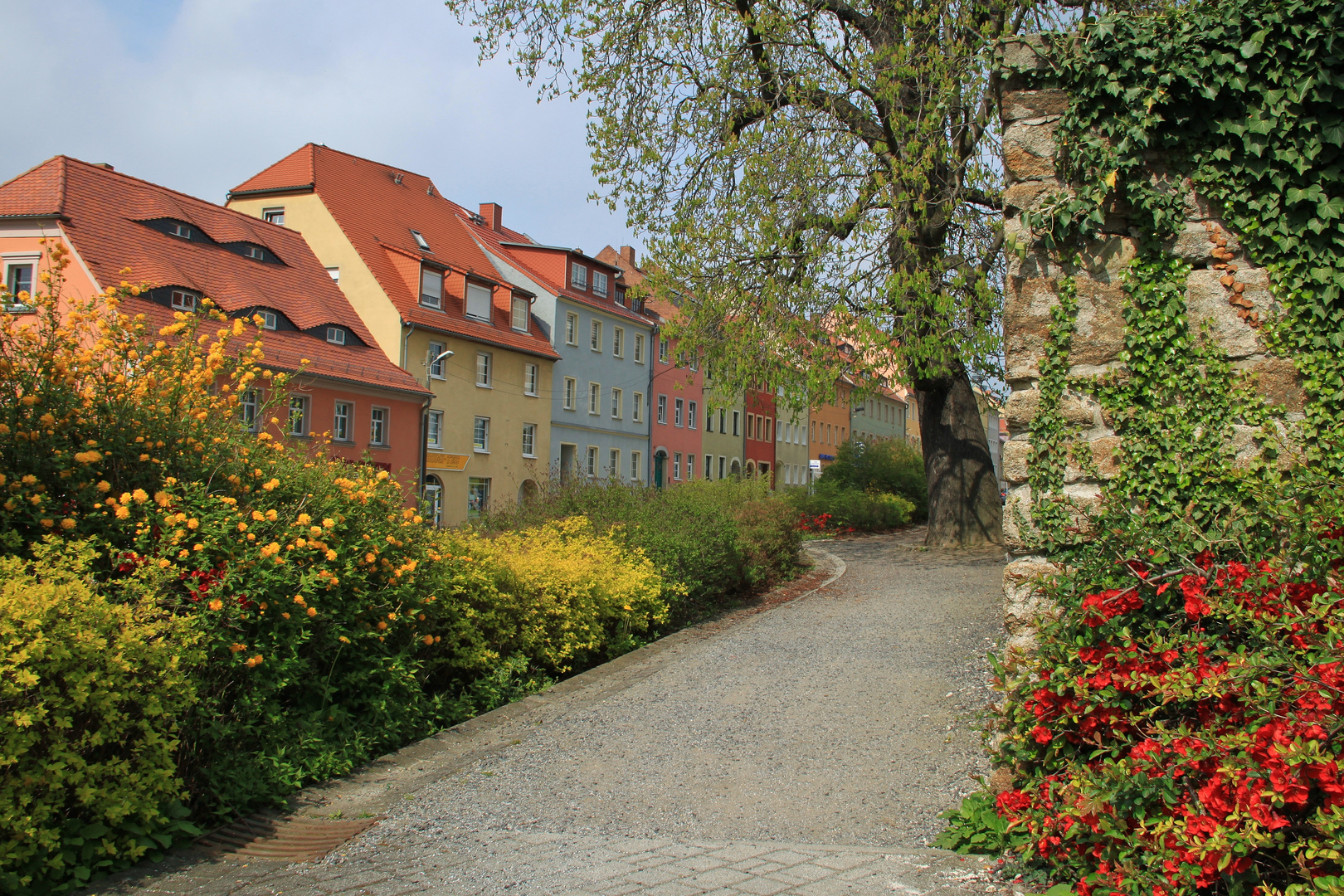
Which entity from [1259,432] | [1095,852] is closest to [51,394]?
[1095,852]

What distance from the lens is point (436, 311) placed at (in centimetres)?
3744

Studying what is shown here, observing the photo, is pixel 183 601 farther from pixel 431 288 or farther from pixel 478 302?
pixel 478 302

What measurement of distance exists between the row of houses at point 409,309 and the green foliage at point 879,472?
1.41 metres

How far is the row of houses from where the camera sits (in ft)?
88.5

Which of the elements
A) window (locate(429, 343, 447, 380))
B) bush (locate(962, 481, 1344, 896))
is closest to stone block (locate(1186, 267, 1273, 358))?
bush (locate(962, 481, 1344, 896))

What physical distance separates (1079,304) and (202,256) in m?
30.1

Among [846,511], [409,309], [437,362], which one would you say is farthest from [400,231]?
[846,511]

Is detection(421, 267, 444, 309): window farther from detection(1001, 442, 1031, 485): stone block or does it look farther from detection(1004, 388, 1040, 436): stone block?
detection(1001, 442, 1031, 485): stone block

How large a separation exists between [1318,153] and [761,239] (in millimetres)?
10814

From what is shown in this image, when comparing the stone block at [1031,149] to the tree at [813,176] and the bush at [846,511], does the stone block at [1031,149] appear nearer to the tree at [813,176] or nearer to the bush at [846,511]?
the tree at [813,176]

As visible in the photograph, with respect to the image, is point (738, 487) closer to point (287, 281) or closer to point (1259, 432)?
point (1259, 432)

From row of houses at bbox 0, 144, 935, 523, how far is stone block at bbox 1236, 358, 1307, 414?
417 inches

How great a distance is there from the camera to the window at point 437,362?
36438 mm

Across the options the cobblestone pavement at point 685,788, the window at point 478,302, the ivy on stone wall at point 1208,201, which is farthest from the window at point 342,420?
the ivy on stone wall at point 1208,201
